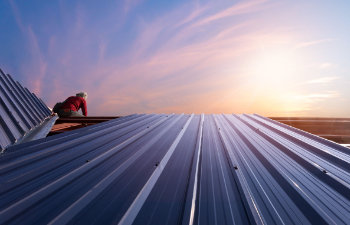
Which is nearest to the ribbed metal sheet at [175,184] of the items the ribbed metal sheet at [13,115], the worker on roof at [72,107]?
the ribbed metal sheet at [13,115]

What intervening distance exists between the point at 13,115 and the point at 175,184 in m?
6.44

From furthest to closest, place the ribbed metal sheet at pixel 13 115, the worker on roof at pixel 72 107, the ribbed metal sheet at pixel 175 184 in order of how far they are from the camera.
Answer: the worker on roof at pixel 72 107 < the ribbed metal sheet at pixel 13 115 < the ribbed metal sheet at pixel 175 184

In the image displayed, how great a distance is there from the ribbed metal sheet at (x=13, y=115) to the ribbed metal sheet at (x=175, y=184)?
4.48ft

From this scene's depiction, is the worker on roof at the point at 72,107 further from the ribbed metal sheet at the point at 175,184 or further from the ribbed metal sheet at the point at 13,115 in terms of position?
the ribbed metal sheet at the point at 175,184

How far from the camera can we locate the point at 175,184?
2.43m

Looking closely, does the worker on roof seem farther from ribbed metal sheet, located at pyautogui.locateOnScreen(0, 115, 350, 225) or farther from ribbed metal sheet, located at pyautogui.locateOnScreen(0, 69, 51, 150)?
ribbed metal sheet, located at pyautogui.locateOnScreen(0, 115, 350, 225)

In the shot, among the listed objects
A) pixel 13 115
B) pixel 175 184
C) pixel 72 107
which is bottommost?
pixel 175 184

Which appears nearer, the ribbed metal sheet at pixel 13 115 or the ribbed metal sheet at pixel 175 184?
the ribbed metal sheet at pixel 175 184

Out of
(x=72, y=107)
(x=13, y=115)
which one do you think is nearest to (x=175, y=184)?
(x=13, y=115)

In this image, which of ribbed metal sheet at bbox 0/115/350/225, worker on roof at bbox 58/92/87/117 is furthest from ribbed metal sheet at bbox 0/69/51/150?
worker on roof at bbox 58/92/87/117

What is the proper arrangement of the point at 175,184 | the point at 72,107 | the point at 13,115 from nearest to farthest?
the point at 175,184
the point at 13,115
the point at 72,107

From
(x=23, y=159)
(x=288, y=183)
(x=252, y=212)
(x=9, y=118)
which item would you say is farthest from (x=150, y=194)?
(x=9, y=118)

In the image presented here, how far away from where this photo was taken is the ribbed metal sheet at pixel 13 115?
5327 millimetres

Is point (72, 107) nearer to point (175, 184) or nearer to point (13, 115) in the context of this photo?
point (13, 115)
